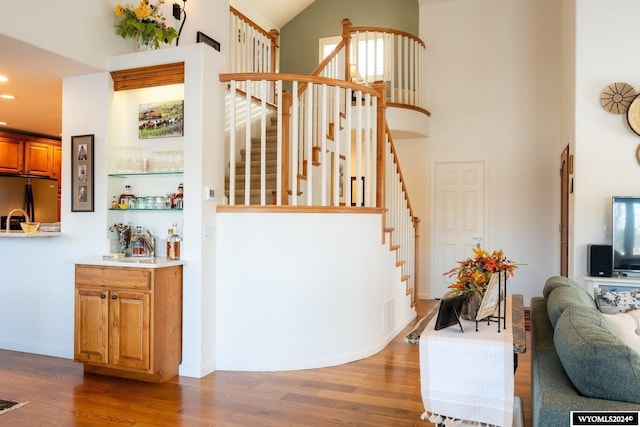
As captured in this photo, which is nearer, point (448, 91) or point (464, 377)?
point (464, 377)

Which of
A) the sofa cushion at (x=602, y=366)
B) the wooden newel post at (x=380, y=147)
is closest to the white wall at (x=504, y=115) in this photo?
the wooden newel post at (x=380, y=147)

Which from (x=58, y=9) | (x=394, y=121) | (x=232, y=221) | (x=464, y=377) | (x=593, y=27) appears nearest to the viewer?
(x=464, y=377)

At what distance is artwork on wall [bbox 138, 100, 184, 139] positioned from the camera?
4.00m

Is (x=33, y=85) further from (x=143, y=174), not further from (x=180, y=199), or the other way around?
(x=180, y=199)

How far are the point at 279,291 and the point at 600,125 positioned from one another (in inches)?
138

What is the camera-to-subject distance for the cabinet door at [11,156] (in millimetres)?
6617

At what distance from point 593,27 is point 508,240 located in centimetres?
314

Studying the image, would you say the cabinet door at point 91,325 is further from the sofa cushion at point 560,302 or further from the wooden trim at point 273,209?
the sofa cushion at point 560,302

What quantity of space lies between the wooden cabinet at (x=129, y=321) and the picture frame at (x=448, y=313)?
2144 mm

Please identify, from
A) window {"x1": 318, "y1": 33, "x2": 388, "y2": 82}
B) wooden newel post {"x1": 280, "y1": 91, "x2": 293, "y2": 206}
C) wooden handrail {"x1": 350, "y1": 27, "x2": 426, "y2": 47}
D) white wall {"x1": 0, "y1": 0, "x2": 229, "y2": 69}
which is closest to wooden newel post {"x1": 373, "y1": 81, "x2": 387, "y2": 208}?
wooden newel post {"x1": 280, "y1": 91, "x2": 293, "y2": 206}

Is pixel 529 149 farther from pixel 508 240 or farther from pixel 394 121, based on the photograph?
pixel 394 121

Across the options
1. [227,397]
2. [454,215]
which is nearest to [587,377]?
[227,397]

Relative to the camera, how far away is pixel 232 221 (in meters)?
3.87

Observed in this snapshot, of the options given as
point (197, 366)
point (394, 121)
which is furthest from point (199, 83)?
point (394, 121)
